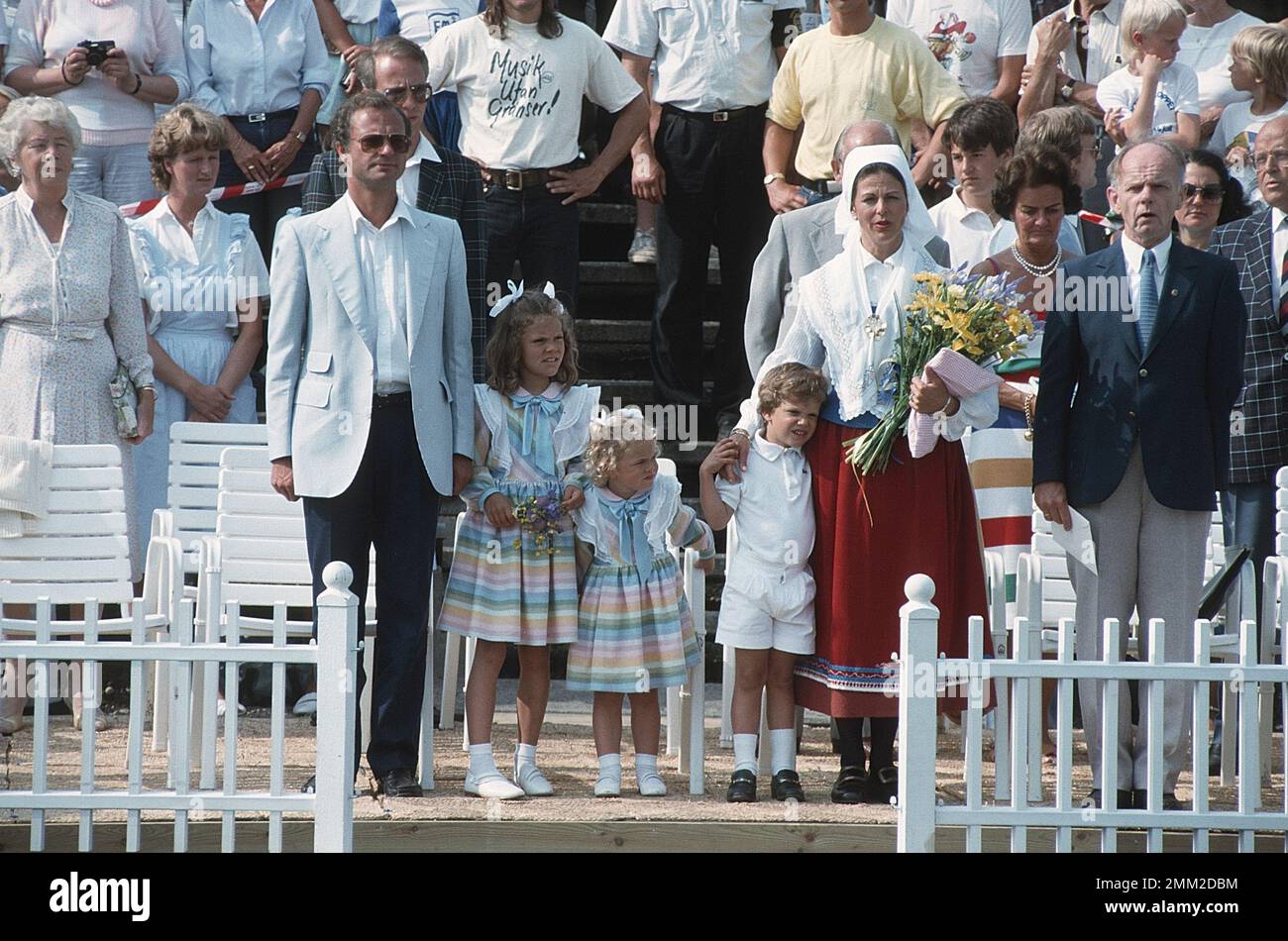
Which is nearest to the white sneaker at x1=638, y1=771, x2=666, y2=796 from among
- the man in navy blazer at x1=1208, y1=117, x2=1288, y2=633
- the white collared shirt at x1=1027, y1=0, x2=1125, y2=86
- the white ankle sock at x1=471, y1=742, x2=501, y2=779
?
the white ankle sock at x1=471, y1=742, x2=501, y2=779

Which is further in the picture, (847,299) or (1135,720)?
(1135,720)

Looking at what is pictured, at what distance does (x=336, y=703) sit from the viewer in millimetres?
4859

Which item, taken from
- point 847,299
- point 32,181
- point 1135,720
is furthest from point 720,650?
point 32,181

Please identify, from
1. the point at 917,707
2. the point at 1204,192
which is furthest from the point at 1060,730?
the point at 1204,192

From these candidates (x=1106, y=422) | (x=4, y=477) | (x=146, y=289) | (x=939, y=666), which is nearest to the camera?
(x=939, y=666)

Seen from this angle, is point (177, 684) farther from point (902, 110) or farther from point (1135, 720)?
point (902, 110)

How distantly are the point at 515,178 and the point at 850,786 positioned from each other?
131 inches

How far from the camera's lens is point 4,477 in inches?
260

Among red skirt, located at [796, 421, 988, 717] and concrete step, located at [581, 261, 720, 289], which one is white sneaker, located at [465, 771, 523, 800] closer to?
red skirt, located at [796, 421, 988, 717]

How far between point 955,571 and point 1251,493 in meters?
1.71

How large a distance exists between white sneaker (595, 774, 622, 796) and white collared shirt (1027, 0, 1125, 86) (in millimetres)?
4747

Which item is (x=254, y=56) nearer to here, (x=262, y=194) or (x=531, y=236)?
(x=262, y=194)

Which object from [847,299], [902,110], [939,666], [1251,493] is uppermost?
[902,110]

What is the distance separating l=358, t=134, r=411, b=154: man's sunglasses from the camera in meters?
5.64
